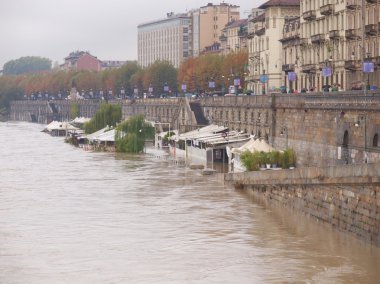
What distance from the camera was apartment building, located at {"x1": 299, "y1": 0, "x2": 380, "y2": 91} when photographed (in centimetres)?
8662

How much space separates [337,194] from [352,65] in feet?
160

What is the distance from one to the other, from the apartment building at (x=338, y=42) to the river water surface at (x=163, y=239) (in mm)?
20838

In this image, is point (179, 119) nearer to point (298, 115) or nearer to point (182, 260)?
point (298, 115)

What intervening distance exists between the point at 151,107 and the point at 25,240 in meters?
112

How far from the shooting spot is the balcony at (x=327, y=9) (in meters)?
95.5

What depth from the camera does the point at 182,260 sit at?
42031 mm

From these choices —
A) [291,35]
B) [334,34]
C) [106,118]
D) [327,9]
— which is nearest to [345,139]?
[334,34]

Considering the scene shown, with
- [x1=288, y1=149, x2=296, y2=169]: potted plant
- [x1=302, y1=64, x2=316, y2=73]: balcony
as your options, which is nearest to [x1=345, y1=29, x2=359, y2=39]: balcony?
[x1=302, y1=64, x2=316, y2=73]: balcony

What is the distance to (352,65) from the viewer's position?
3610 inches

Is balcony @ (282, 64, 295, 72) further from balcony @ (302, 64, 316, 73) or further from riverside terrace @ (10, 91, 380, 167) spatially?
riverside terrace @ (10, 91, 380, 167)

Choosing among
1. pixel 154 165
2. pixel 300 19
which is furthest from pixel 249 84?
pixel 154 165

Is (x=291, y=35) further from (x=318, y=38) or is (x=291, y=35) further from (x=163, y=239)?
(x=163, y=239)

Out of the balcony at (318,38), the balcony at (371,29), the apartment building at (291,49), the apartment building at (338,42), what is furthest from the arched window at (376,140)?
the apartment building at (291,49)

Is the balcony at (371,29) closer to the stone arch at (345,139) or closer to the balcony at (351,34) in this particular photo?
the balcony at (351,34)
